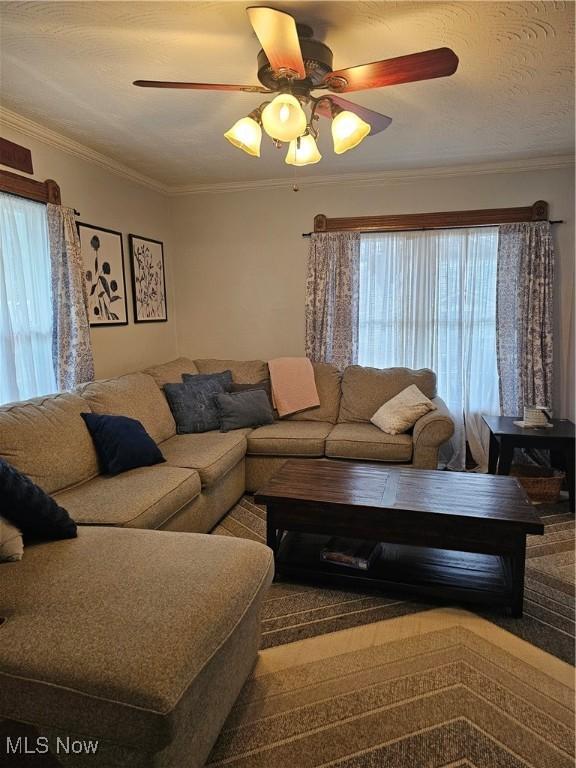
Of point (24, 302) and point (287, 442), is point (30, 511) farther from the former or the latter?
point (287, 442)

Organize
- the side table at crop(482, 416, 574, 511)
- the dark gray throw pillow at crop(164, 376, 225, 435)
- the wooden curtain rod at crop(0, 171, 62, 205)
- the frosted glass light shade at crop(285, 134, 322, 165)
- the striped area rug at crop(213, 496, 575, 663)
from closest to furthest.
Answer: the striped area rug at crop(213, 496, 575, 663) < the frosted glass light shade at crop(285, 134, 322, 165) < the wooden curtain rod at crop(0, 171, 62, 205) < the side table at crop(482, 416, 574, 511) < the dark gray throw pillow at crop(164, 376, 225, 435)

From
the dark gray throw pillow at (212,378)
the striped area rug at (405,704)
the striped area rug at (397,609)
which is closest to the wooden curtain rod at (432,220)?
the dark gray throw pillow at (212,378)

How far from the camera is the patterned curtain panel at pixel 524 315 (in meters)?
3.78

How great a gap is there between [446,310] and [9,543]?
3.64 metres

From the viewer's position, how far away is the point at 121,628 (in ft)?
A: 4.17

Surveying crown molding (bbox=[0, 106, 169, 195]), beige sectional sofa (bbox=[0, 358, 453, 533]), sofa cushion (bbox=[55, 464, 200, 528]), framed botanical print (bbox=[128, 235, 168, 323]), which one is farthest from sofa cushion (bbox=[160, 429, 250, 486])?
crown molding (bbox=[0, 106, 169, 195])

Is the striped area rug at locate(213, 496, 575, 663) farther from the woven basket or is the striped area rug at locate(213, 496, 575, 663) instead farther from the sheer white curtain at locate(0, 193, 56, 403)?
the sheer white curtain at locate(0, 193, 56, 403)

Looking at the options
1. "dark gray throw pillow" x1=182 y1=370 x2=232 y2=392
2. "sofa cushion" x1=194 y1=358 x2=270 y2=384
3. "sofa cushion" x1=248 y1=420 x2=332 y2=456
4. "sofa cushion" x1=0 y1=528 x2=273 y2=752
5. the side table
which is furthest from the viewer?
"sofa cushion" x1=194 y1=358 x2=270 y2=384

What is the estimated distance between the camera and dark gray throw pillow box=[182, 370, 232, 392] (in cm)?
388

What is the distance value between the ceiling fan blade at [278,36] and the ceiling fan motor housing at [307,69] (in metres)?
0.18

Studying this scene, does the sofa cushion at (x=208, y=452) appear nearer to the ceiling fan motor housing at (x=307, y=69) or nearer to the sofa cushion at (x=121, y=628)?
the sofa cushion at (x=121, y=628)

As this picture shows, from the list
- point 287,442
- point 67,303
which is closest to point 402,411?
point 287,442

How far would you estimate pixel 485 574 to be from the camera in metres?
2.31

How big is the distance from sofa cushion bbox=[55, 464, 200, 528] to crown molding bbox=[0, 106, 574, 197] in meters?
2.25
